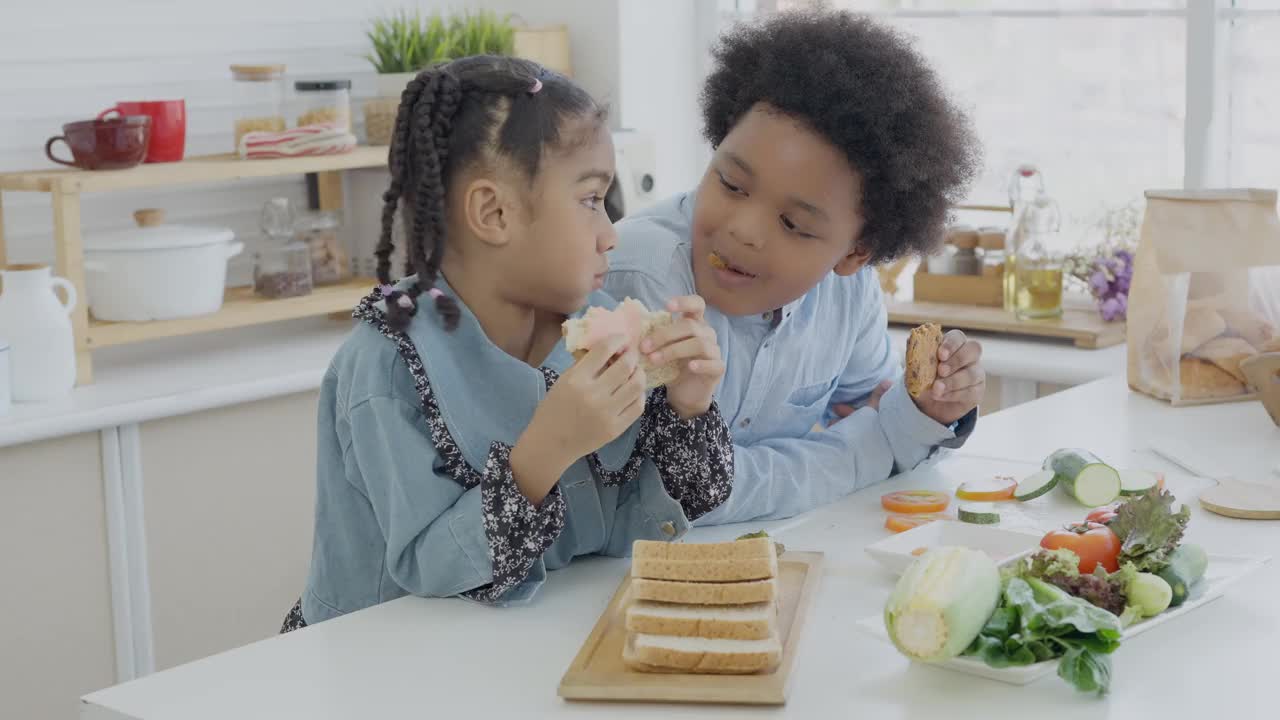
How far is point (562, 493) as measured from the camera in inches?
57.9

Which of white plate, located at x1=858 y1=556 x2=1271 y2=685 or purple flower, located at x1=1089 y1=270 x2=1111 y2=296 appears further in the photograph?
purple flower, located at x1=1089 y1=270 x2=1111 y2=296

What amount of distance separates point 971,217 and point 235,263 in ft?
5.47

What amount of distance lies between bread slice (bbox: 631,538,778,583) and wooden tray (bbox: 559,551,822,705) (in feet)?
0.22

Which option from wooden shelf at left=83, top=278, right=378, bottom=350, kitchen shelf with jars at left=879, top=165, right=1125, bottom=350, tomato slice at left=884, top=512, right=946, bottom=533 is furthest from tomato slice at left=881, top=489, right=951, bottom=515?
wooden shelf at left=83, top=278, right=378, bottom=350

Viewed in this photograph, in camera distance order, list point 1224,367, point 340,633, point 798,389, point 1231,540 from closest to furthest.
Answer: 1. point 340,633
2. point 1231,540
3. point 798,389
4. point 1224,367

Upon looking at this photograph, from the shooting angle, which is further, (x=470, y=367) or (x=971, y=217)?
(x=971, y=217)

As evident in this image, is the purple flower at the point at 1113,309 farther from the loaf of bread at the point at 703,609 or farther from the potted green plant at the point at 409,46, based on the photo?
the loaf of bread at the point at 703,609

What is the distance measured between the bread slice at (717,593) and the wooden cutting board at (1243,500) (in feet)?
2.23

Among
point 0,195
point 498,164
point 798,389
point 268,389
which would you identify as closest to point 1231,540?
point 798,389

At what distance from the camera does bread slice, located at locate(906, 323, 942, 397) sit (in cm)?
173

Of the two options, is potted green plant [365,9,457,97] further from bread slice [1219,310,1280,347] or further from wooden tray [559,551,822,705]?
wooden tray [559,551,822,705]

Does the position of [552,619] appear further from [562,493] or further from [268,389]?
[268,389]

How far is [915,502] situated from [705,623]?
0.55 m

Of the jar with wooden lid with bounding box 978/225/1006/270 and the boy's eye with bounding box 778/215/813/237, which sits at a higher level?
the boy's eye with bounding box 778/215/813/237
